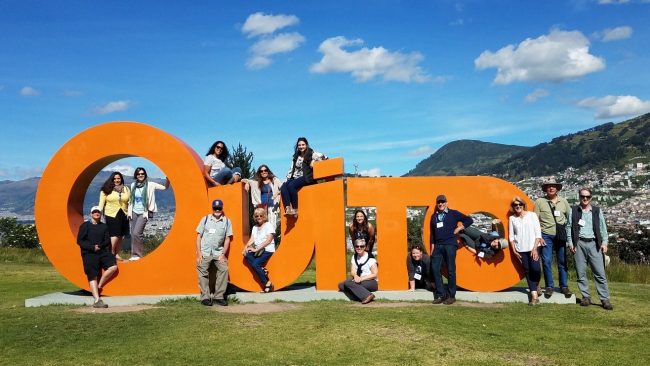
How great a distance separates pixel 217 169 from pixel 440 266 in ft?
15.9

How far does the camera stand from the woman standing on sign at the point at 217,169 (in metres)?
10.6

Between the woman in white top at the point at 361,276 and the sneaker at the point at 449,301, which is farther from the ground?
the woman in white top at the point at 361,276

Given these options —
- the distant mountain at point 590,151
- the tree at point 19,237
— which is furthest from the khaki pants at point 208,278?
the distant mountain at point 590,151

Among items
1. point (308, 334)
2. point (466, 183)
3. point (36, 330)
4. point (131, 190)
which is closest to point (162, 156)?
point (131, 190)

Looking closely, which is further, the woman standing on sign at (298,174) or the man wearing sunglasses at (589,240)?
the woman standing on sign at (298,174)

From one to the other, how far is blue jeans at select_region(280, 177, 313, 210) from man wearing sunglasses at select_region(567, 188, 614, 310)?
16.5 ft

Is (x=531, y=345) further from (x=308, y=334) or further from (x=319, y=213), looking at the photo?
(x=319, y=213)

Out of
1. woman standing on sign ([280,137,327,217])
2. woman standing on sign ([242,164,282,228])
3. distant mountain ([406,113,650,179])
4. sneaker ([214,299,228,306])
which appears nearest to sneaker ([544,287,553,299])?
woman standing on sign ([280,137,327,217])

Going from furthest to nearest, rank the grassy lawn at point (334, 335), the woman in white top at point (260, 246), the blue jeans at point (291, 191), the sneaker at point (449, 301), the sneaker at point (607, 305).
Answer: the blue jeans at point (291, 191) → the woman in white top at point (260, 246) → the sneaker at point (449, 301) → the sneaker at point (607, 305) → the grassy lawn at point (334, 335)

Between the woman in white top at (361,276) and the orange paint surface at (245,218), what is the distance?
0.29m

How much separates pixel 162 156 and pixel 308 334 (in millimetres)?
5209

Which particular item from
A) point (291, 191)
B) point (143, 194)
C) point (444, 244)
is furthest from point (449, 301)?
point (143, 194)

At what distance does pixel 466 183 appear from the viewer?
10258mm

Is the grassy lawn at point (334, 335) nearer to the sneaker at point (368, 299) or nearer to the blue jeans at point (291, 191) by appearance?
the sneaker at point (368, 299)
